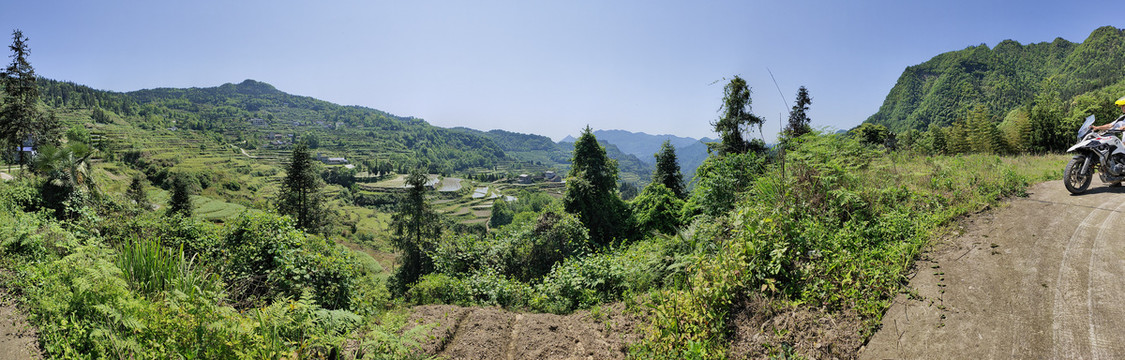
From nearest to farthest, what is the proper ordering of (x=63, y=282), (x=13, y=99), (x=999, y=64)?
(x=63, y=282) < (x=13, y=99) < (x=999, y=64)

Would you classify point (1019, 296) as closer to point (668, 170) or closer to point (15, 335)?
point (15, 335)

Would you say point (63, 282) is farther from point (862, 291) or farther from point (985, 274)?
point (985, 274)

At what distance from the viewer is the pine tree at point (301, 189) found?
2695cm

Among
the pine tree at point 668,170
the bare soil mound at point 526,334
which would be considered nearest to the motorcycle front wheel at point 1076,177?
the bare soil mound at point 526,334

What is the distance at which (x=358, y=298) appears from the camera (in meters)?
5.53

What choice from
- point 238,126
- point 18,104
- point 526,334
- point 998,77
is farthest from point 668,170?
point 238,126

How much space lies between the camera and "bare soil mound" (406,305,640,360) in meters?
4.08

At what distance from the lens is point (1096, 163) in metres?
5.33

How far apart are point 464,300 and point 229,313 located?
358cm

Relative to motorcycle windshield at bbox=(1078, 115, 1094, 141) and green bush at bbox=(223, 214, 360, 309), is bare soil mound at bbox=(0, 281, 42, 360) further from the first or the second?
motorcycle windshield at bbox=(1078, 115, 1094, 141)

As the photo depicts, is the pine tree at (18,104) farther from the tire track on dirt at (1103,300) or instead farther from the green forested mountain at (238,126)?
the green forested mountain at (238,126)

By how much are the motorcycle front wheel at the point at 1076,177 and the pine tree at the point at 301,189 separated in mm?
31939

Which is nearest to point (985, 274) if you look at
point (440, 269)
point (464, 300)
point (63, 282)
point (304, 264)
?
point (464, 300)

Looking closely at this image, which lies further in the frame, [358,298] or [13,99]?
[13,99]
